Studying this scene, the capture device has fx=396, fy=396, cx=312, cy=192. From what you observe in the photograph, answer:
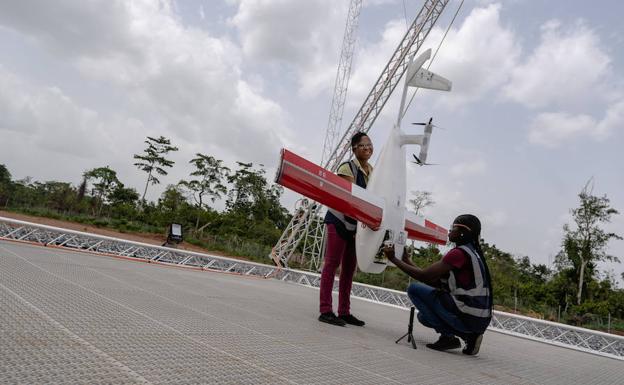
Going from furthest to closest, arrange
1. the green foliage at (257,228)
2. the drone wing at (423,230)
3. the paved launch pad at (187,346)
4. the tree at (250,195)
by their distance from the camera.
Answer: the tree at (250,195)
the green foliage at (257,228)
the drone wing at (423,230)
the paved launch pad at (187,346)

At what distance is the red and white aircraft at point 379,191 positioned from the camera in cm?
266

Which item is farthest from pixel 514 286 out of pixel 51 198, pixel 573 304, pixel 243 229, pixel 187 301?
pixel 51 198

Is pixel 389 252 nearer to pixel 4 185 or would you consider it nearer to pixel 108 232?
pixel 108 232

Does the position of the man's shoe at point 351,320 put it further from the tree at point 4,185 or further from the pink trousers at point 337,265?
the tree at point 4,185

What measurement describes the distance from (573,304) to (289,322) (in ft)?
71.3

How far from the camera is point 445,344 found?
252cm

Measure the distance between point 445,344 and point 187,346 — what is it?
1.75 m

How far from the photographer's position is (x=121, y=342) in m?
1.33

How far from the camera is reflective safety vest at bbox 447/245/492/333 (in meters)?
2.43

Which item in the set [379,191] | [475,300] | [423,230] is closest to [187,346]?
[475,300]

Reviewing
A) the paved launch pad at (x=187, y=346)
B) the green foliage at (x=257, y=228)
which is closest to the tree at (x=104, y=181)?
the green foliage at (x=257, y=228)

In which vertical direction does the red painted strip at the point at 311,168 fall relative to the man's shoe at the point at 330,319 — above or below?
above

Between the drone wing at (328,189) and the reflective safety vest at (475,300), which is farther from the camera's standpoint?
the drone wing at (328,189)

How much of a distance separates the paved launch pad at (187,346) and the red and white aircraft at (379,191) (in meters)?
0.70
